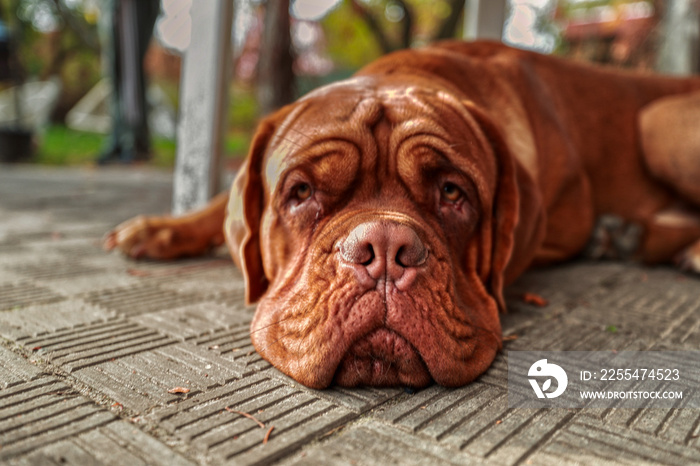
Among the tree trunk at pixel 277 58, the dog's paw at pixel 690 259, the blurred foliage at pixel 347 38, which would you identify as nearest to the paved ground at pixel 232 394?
the dog's paw at pixel 690 259

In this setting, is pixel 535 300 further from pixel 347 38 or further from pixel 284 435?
pixel 347 38

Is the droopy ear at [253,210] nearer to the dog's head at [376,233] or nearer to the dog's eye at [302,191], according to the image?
the dog's head at [376,233]

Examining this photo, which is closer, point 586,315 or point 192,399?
point 192,399

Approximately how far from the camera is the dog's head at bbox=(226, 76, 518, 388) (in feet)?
5.56

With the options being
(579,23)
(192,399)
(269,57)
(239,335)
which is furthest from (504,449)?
(579,23)

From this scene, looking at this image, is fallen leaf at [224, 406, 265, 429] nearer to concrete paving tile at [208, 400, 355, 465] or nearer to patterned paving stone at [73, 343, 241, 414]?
concrete paving tile at [208, 400, 355, 465]

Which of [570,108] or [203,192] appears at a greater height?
[570,108]

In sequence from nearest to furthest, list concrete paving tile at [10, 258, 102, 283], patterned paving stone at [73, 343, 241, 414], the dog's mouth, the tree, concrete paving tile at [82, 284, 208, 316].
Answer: patterned paving stone at [73, 343, 241, 414] → the dog's mouth → concrete paving tile at [82, 284, 208, 316] → concrete paving tile at [10, 258, 102, 283] → the tree

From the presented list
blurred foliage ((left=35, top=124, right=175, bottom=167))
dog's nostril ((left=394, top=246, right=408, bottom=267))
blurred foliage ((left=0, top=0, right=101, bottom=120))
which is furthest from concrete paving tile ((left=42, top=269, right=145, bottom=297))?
blurred foliage ((left=0, top=0, right=101, bottom=120))

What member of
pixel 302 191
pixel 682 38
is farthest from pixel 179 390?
pixel 682 38

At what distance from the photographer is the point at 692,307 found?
266 cm

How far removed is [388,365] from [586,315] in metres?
1.19

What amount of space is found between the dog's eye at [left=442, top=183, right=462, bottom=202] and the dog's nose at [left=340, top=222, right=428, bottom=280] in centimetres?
42

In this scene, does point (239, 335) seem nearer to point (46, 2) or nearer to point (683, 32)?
point (683, 32)
